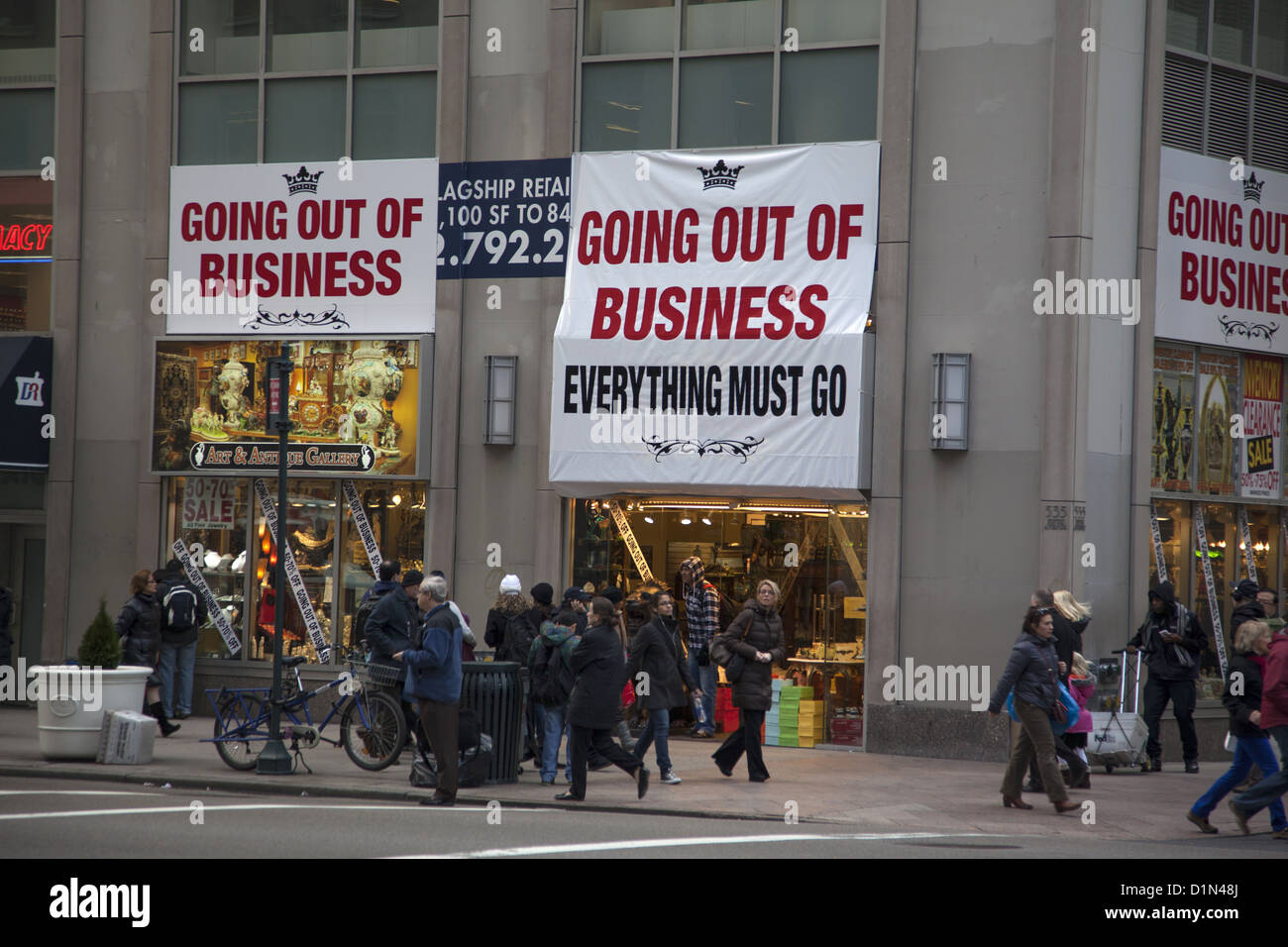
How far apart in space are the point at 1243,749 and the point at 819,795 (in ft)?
12.3

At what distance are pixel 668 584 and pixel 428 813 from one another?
7.13m

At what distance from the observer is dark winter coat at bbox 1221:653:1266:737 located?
12711mm

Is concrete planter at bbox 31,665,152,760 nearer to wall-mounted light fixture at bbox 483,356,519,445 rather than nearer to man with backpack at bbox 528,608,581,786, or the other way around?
man with backpack at bbox 528,608,581,786

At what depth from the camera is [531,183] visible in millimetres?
19391

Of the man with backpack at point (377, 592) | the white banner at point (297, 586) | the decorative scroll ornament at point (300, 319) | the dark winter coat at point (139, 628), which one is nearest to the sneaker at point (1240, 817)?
the man with backpack at point (377, 592)

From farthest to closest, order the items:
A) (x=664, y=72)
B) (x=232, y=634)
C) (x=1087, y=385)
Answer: (x=232, y=634), (x=664, y=72), (x=1087, y=385)

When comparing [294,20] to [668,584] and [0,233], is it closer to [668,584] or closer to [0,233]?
[0,233]

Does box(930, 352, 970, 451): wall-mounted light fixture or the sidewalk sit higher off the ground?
box(930, 352, 970, 451): wall-mounted light fixture

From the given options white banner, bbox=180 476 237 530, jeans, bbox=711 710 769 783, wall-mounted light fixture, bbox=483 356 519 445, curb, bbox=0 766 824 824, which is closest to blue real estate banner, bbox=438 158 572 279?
wall-mounted light fixture, bbox=483 356 519 445

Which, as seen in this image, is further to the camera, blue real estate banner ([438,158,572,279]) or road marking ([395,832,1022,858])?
blue real estate banner ([438,158,572,279])

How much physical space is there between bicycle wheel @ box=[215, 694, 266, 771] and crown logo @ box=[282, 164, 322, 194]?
7.84 meters

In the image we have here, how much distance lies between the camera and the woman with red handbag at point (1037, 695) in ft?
43.6

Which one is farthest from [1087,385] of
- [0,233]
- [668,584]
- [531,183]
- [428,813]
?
Result: [0,233]

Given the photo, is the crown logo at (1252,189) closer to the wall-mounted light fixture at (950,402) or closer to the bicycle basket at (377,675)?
the wall-mounted light fixture at (950,402)
